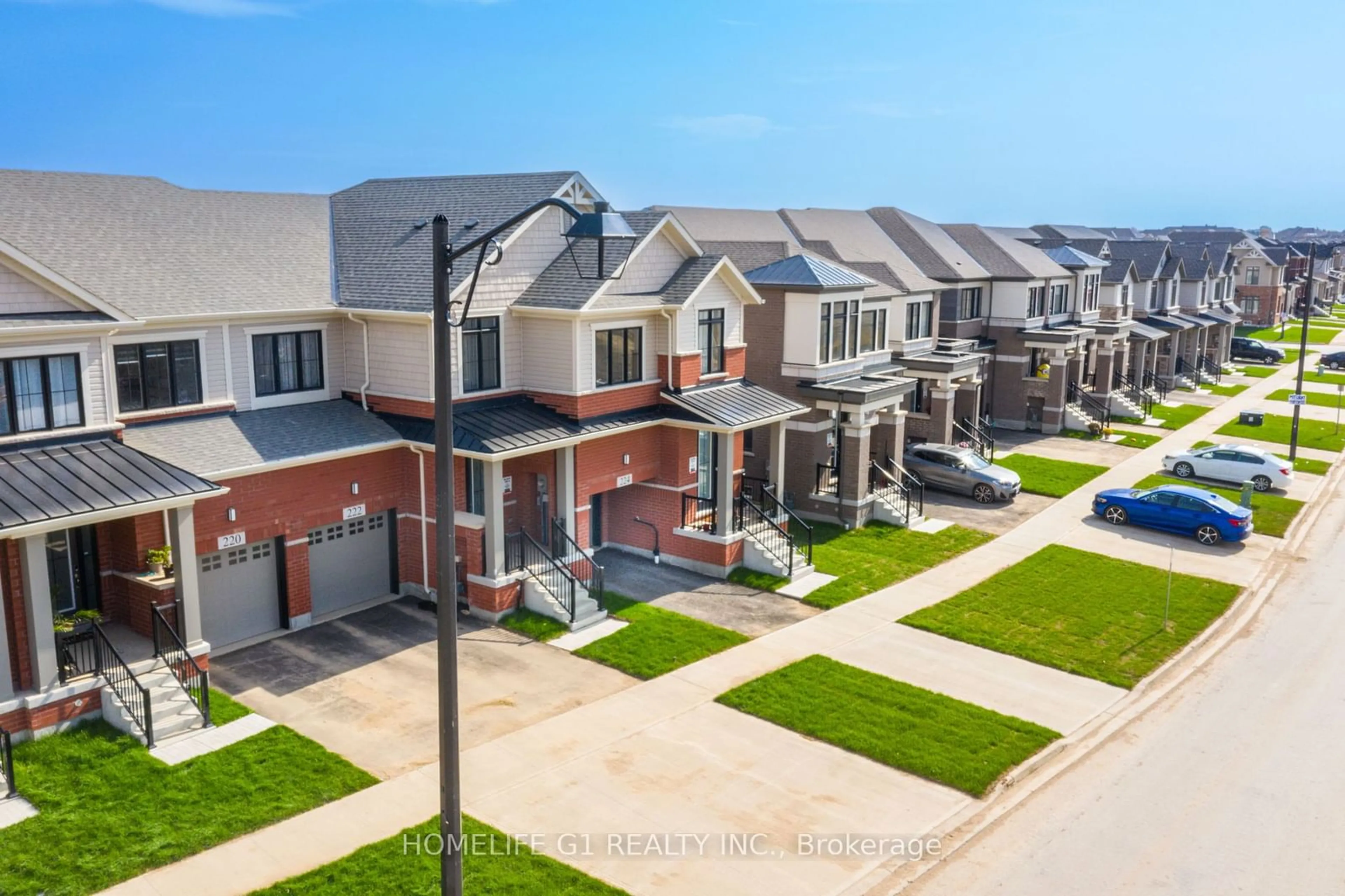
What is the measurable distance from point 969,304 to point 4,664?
37619 mm

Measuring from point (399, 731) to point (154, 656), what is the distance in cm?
432

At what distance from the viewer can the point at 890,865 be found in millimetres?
14117

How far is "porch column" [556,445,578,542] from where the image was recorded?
23641mm

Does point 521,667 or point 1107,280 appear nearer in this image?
point 521,667

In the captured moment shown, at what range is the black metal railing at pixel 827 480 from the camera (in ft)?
102

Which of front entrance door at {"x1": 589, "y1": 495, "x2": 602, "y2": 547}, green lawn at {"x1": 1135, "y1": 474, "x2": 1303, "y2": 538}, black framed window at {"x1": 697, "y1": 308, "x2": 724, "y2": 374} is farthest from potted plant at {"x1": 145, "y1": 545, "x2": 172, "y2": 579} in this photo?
green lawn at {"x1": 1135, "y1": 474, "x2": 1303, "y2": 538}

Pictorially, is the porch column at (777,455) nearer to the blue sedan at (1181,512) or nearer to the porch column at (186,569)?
the blue sedan at (1181,512)

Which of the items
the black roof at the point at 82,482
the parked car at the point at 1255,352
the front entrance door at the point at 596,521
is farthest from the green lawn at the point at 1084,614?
the parked car at the point at 1255,352

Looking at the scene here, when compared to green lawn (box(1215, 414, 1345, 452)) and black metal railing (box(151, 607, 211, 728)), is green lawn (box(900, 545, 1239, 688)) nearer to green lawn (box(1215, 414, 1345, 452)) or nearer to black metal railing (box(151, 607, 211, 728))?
black metal railing (box(151, 607, 211, 728))

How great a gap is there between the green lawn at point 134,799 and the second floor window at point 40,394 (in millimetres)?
4925

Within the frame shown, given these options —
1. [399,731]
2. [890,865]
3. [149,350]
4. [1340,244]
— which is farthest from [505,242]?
[1340,244]

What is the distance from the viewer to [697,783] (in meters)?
16.0

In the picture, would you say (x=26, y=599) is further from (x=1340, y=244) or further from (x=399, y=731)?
(x=1340, y=244)

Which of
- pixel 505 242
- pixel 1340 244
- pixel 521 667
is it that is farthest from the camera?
pixel 1340 244
